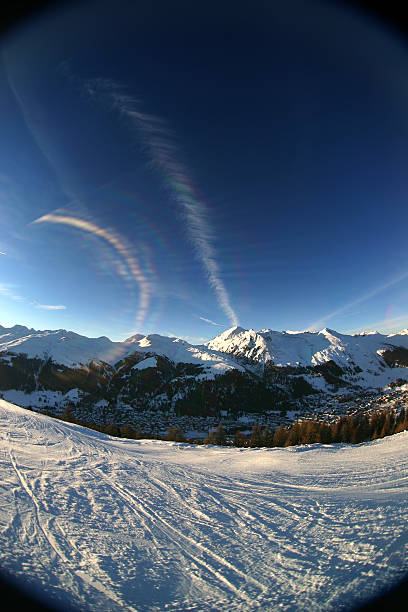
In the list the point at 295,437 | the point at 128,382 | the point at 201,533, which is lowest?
the point at 128,382

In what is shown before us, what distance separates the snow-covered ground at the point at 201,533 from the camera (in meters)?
2.97

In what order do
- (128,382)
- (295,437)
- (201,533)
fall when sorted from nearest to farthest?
(201,533)
(295,437)
(128,382)

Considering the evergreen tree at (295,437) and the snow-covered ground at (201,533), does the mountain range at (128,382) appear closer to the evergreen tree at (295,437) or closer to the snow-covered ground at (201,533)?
the evergreen tree at (295,437)

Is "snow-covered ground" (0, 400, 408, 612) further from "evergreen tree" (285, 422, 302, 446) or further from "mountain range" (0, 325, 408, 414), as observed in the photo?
"mountain range" (0, 325, 408, 414)

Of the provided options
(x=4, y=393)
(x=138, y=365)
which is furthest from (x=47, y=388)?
(x=138, y=365)

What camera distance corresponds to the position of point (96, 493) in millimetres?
5152

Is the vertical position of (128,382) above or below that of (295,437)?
below

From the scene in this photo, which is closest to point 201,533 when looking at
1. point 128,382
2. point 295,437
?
point 295,437

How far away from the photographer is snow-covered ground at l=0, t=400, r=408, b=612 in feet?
9.73

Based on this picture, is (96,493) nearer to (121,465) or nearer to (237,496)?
(121,465)

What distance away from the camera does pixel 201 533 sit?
3.97 m

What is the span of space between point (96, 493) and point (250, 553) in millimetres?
3726

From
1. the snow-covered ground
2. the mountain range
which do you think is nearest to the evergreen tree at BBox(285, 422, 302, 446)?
the snow-covered ground

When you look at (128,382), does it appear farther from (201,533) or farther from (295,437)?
(201,533)
